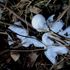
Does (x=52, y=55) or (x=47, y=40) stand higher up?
(x=47, y=40)

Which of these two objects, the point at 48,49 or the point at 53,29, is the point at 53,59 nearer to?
the point at 48,49

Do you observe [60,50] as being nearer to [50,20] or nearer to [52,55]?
[52,55]

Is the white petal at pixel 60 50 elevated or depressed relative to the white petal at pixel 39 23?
depressed

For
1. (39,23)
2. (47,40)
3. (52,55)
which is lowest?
(52,55)

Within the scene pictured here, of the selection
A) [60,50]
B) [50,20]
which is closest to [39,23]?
Result: [50,20]

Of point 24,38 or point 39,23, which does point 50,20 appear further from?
point 24,38

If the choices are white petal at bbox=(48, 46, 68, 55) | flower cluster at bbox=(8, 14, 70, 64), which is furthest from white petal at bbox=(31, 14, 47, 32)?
white petal at bbox=(48, 46, 68, 55)

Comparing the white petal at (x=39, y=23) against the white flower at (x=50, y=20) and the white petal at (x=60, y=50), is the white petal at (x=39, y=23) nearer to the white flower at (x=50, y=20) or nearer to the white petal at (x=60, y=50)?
the white flower at (x=50, y=20)

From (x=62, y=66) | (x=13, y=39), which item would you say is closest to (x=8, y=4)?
(x=13, y=39)

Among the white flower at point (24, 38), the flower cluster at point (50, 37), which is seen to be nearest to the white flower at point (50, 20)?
the flower cluster at point (50, 37)
